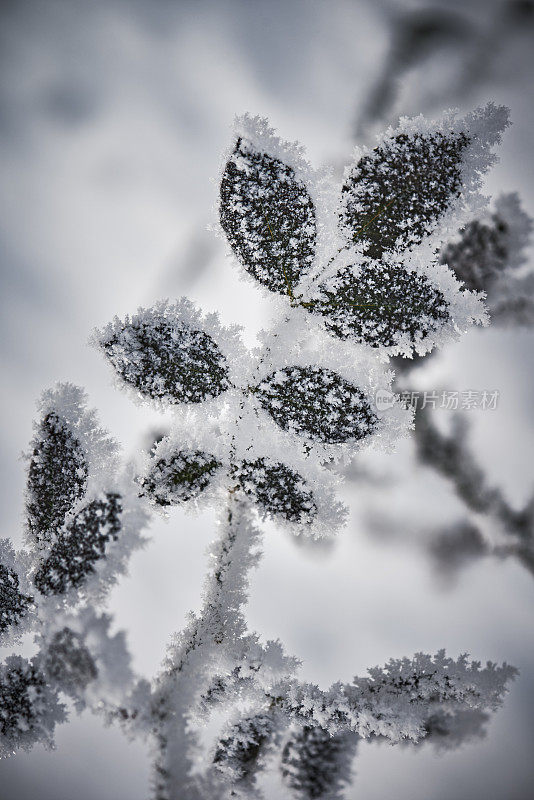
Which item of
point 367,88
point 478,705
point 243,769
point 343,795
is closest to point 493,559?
point 478,705

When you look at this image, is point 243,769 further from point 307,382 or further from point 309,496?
point 307,382

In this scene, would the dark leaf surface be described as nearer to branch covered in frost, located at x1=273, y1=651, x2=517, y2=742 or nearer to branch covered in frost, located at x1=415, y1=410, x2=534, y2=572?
branch covered in frost, located at x1=273, y1=651, x2=517, y2=742

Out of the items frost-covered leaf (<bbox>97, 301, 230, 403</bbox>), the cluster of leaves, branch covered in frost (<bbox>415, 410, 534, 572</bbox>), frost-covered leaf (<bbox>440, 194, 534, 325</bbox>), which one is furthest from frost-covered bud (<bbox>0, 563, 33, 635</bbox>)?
frost-covered leaf (<bbox>440, 194, 534, 325</bbox>)

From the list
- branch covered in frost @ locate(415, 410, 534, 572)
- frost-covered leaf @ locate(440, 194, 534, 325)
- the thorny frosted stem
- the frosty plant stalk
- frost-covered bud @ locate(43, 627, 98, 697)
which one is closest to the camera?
frost-covered bud @ locate(43, 627, 98, 697)

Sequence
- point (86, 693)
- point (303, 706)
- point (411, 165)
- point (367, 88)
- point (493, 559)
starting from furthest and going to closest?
point (493, 559)
point (367, 88)
point (303, 706)
point (411, 165)
point (86, 693)

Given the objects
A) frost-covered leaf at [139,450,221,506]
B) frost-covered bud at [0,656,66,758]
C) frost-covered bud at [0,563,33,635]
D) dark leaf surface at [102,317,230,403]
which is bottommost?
frost-covered bud at [0,656,66,758]

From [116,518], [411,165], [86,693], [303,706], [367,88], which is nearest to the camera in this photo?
[86,693]

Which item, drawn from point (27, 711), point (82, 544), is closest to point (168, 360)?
point (82, 544)

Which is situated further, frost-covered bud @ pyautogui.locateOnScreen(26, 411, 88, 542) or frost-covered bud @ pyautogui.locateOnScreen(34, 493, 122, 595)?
frost-covered bud @ pyautogui.locateOnScreen(26, 411, 88, 542)
